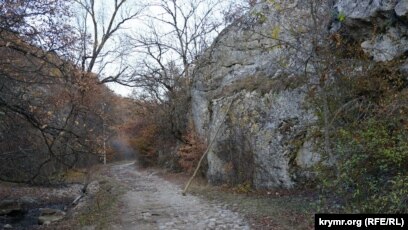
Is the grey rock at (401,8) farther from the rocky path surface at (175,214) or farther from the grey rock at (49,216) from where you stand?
the grey rock at (49,216)

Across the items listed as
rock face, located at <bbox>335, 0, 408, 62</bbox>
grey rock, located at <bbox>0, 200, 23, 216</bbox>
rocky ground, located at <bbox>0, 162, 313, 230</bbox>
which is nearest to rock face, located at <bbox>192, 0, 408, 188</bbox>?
rock face, located at <bbox>335, 0, 408, 62</bbox>

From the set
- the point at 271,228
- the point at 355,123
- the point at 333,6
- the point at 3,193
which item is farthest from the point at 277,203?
the point at 3,193

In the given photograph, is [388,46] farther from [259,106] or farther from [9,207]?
[9,207]

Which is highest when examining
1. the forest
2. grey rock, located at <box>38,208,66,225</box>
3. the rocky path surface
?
the forest

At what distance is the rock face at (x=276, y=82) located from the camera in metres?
9.24

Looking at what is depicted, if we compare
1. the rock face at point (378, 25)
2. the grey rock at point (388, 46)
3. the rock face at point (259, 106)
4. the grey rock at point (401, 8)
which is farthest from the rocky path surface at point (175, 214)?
the grey rock at point (401, 8)

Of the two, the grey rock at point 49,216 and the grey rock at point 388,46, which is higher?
the grey rock at point 388,46

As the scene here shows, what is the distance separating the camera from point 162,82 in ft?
83.5

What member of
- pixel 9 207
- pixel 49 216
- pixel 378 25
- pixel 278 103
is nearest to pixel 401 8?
pixel 378 25

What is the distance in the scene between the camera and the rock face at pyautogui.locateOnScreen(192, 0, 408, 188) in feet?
30.3

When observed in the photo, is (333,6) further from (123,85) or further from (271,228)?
(123,85)

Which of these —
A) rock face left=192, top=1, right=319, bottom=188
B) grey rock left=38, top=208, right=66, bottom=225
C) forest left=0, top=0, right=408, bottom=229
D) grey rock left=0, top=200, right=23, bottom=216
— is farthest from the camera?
grey rock left=0, top=200, right=23, bottom=216

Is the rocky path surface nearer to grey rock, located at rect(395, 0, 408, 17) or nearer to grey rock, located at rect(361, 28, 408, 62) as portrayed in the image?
grey rock, located at rect(361, 28, 408, 62)

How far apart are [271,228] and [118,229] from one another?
3454mm
